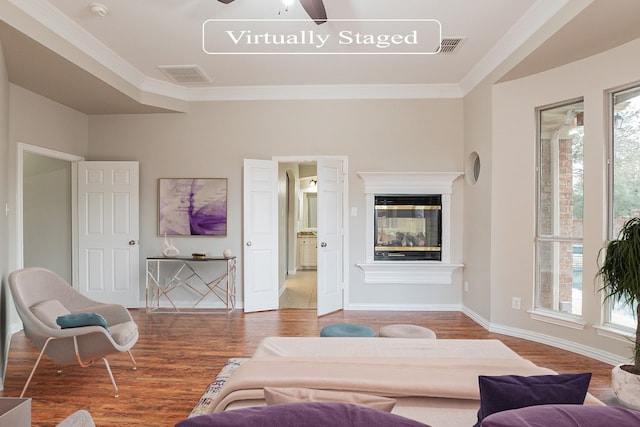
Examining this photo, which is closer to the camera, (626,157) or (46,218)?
(626,157)

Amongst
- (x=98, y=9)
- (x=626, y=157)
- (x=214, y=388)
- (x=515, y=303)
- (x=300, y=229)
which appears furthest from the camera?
→ (x=300, y=229)

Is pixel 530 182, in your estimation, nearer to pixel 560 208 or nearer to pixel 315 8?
pixel 560 208

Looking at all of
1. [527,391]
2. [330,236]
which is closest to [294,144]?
[330,236]

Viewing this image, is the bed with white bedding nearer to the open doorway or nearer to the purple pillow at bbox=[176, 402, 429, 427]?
the purple pillow at bbox=[176, 402, 429, 427]

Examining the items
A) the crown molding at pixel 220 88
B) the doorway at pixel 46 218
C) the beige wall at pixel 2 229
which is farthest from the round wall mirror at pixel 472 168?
the doorway at pixel 46 218

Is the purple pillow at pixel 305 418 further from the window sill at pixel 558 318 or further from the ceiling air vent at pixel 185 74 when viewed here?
the ceiling air vent at pixel 185 74

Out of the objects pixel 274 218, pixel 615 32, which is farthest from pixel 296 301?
pixel 615 32

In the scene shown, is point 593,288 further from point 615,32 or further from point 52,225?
point 52,225

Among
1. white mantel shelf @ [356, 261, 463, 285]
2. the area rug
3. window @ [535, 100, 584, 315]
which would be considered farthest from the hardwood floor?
window @ [535, 100, 584, 315]

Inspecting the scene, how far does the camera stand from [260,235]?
5.04 metres

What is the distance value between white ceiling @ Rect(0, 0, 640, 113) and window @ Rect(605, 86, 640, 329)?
0.55 m

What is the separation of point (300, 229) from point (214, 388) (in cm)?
656

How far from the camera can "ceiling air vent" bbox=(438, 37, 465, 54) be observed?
144 inches

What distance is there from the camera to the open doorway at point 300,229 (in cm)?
756
